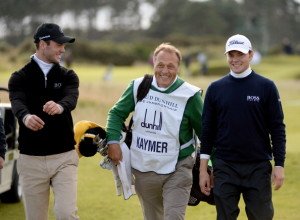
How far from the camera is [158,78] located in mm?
6105

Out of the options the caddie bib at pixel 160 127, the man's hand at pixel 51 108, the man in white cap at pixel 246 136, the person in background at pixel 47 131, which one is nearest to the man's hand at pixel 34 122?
the man's hand at pixel 51 108

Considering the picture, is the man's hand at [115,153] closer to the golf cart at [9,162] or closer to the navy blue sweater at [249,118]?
the navy blue sweater at [249,118]

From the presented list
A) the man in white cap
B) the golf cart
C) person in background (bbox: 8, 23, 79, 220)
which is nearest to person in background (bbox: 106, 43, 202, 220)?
person in background (bbox: 8, 23, 79, 220)

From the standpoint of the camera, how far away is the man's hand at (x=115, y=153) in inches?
242

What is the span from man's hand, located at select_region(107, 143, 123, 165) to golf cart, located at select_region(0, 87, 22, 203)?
2588mm

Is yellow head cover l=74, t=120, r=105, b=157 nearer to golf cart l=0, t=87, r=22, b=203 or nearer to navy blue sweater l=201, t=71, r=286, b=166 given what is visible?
navy blue sweater l=201, t=71, r=286, b=166

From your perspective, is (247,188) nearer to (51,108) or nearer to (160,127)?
(160,127)

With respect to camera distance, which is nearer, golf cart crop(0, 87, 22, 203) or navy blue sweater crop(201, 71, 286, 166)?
navy blue sweater crop(201, 71, 286, 166)

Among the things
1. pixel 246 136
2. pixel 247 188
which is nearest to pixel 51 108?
pixel 246 136

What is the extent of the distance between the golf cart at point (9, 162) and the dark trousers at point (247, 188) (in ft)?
12.0

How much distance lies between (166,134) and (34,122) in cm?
109

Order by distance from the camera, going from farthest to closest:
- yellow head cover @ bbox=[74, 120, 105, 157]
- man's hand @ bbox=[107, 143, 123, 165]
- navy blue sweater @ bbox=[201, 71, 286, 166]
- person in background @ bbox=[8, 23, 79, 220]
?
yellow head cover @ bbox=[74, 120, 105, 157]
man's hand @ bbox=[107, 143, 123, 165]
person in background @ bbox=[8, 23, 79, 220]
navy blue sweater @ bbox=[201, 71, 286, 166]

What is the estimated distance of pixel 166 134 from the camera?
6.02 meters

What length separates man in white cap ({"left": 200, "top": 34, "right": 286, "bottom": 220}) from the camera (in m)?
5.46
